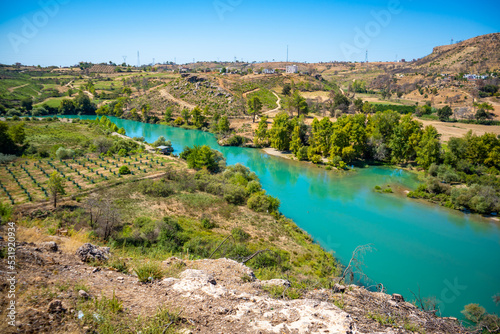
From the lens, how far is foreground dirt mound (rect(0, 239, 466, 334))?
4.98 metres

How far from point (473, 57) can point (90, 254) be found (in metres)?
134

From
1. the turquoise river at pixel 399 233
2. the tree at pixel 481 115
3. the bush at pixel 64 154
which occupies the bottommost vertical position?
the turquoise river at pixel 399 233

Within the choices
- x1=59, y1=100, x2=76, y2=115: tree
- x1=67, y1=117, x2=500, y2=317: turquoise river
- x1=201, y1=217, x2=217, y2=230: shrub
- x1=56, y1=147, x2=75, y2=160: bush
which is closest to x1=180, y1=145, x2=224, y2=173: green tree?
x1=67, y1=117, x2=500, y2=317: turquoise river

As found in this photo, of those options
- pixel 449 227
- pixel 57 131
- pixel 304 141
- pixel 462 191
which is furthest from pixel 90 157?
pixel 462 191

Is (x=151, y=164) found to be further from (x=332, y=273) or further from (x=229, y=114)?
(x=229, y=114)

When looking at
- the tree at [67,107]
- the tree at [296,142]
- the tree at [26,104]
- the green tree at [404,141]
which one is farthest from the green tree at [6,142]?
the green tree at [404,141]

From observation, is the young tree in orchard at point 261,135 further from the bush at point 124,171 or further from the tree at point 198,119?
the bush at point 124,171

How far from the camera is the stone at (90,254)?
7.25 m

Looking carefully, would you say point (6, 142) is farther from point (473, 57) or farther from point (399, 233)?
point (473, 57)

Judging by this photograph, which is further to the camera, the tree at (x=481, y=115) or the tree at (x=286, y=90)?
the tree at (x=286, y=90)

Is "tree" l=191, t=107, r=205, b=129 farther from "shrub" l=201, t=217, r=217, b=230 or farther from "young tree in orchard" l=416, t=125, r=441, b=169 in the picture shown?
"shrub" l=201, t=217, r=217, b=230

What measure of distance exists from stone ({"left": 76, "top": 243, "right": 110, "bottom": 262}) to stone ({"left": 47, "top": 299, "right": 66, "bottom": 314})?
238 cm

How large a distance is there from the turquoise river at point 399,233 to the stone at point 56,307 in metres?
16.5

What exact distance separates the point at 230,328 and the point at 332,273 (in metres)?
12.1
